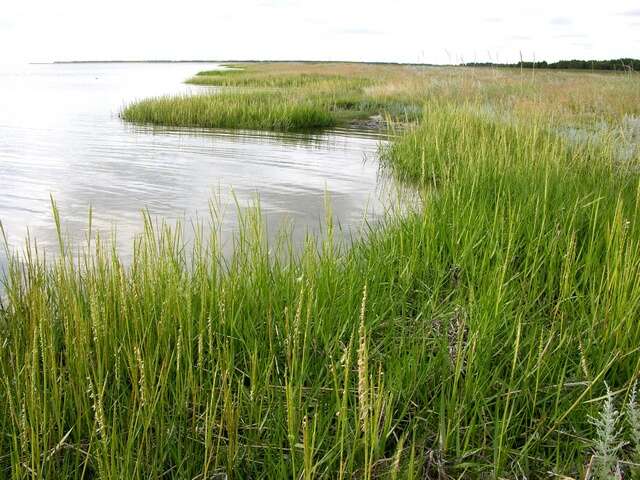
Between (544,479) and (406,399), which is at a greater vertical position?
(406,399)

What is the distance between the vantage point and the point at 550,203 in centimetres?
536

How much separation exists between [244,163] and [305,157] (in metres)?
1.67

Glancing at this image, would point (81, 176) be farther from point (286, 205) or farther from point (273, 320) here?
point (273, 320)

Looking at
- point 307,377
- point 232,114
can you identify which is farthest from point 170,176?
point 232,114

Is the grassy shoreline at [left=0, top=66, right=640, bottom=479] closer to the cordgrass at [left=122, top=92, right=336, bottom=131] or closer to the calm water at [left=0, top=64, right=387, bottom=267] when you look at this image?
the calm water at [left=0, top=64, right=387, bottom=267]

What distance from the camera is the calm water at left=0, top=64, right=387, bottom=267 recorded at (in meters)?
7.90

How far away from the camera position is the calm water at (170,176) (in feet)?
25.9

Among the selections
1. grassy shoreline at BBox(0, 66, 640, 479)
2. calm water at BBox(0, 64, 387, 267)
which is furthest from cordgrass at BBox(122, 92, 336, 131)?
grassy shoreline at BBox(0, 66, 640, 479)

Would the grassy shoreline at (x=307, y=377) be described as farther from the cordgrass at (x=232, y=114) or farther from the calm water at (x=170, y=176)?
the cordgrass at (x=232, y=114)

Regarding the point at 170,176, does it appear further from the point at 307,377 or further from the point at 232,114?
the point at 232,114

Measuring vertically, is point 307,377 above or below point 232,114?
below

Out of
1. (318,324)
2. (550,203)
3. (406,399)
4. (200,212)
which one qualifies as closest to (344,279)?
(318,324)

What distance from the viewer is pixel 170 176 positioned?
11.0m

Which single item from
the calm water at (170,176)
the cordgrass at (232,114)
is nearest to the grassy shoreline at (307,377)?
the calm water at (170,176)
